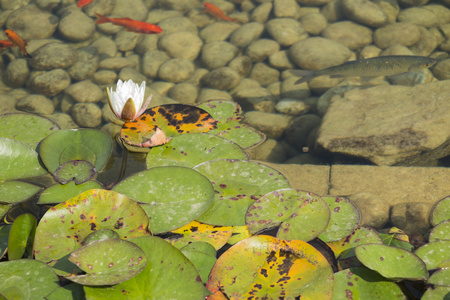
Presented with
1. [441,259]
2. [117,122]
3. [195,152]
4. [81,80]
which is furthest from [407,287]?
[81,80]

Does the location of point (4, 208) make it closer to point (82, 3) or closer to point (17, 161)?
point (17, 161)

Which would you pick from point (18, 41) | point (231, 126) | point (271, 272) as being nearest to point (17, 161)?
point (231, 126)

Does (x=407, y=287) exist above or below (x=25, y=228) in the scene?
below

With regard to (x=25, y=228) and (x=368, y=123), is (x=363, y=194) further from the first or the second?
(x=25, y=228)

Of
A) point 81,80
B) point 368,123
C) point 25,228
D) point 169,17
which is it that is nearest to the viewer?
point 25,228

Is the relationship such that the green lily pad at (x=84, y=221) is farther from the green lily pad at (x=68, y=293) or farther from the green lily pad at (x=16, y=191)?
the green lily pad at (x=16, y=191)

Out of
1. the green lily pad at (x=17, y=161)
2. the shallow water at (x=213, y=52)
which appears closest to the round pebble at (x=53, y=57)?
the shallow water at (x=213, y=52)

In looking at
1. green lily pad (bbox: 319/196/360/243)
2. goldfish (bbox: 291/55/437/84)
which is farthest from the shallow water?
green lily pad (bbox: 319/196/360/243)
